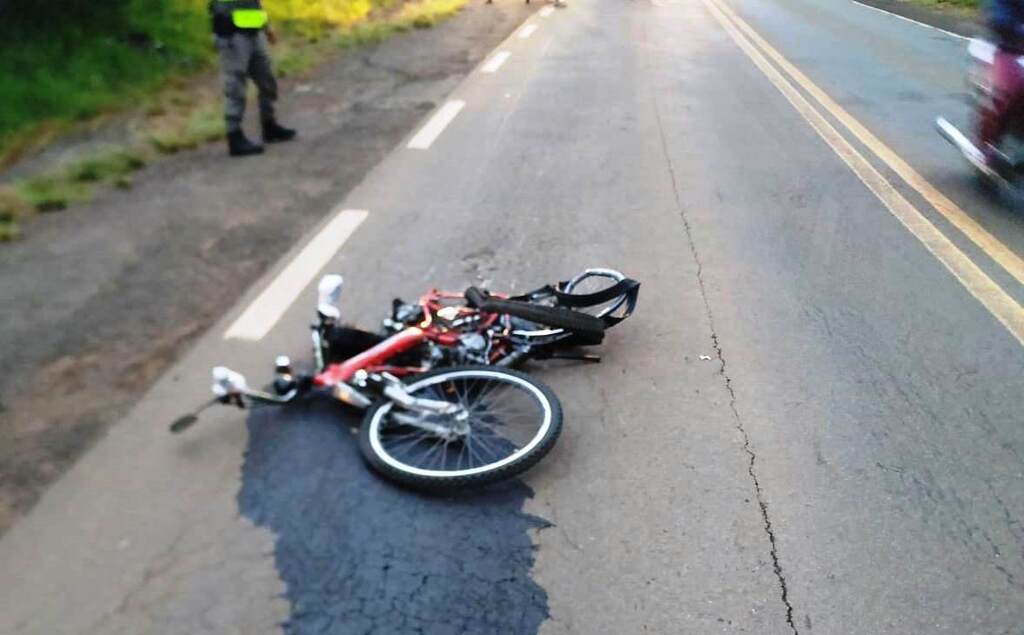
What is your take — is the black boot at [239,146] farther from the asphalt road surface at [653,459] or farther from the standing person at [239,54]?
the asphalt road surface at [653,459]

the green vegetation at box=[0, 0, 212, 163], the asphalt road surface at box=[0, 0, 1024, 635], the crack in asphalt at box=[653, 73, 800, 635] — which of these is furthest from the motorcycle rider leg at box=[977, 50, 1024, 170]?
the green vegetation at box=[0, 0, 212, 163]

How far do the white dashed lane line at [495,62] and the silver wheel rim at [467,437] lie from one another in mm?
8912

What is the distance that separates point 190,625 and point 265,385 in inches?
60.6

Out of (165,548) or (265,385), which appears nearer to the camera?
(165,548)

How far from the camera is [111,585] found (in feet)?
10.1

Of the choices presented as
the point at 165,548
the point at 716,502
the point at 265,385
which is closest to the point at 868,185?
the point at 716,502

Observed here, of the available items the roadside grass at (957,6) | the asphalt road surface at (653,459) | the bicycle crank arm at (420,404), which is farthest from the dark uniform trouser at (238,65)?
the roadside grass at (957,6)

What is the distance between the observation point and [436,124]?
9281 millimetres

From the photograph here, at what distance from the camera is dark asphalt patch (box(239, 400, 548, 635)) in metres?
2.95

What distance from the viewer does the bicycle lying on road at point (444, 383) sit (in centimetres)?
369

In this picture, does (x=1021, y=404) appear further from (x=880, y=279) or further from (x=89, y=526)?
(x=89, y=526)

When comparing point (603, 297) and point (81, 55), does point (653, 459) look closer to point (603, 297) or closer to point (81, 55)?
point (603, 297)

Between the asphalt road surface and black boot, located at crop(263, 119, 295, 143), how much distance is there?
5.58 feet

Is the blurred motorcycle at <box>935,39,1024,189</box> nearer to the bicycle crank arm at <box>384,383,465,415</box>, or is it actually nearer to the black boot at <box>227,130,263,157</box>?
the bicycle crank arm at <box>384,383,465,415</box>
